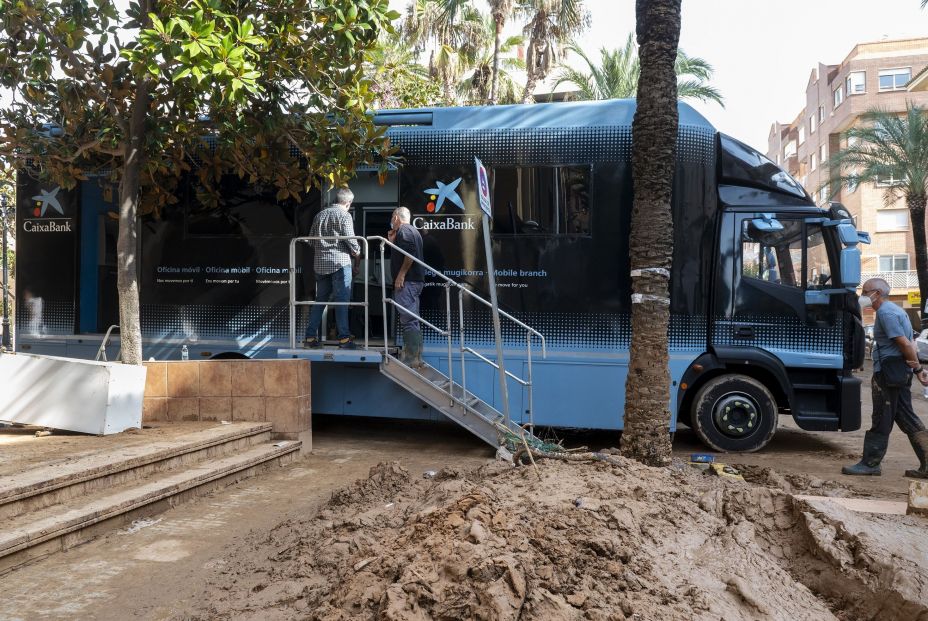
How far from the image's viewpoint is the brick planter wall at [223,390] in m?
7.81

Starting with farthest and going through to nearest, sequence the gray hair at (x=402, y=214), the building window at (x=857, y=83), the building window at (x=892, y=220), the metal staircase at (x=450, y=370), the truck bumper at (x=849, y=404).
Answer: the building window at (x=857, y=83) < the building window at (x=892, y=220) < the gray hair at (x=402, y=214) < the truck bumper at (x=849, y=404) < the metal staircase at (x=450, y=370)

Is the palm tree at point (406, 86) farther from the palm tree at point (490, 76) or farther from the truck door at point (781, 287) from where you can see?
the truck door at point (781, 287)

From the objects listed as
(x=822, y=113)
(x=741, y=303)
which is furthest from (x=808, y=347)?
(x=822, y=113)

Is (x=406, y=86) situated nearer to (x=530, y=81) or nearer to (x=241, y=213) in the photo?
(x=530, y=81)

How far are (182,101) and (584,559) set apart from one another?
21.7ft

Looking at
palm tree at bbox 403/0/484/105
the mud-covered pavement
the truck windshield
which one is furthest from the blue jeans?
palm tree at bbox 403/0/484/105

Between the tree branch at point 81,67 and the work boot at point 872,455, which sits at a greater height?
the tree branch at point 81,67

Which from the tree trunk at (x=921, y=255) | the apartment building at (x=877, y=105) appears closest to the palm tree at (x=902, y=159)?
the tree trunk at (x=921, y=255)

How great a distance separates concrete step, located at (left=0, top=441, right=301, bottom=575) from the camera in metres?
4.45

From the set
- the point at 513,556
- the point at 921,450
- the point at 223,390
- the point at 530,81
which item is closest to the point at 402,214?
the point at 223,390

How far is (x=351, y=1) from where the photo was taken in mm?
7070

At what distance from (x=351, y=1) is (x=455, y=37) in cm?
1828

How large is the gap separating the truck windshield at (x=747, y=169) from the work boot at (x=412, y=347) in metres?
3.84

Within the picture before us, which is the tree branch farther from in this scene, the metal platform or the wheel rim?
the wheel rim
